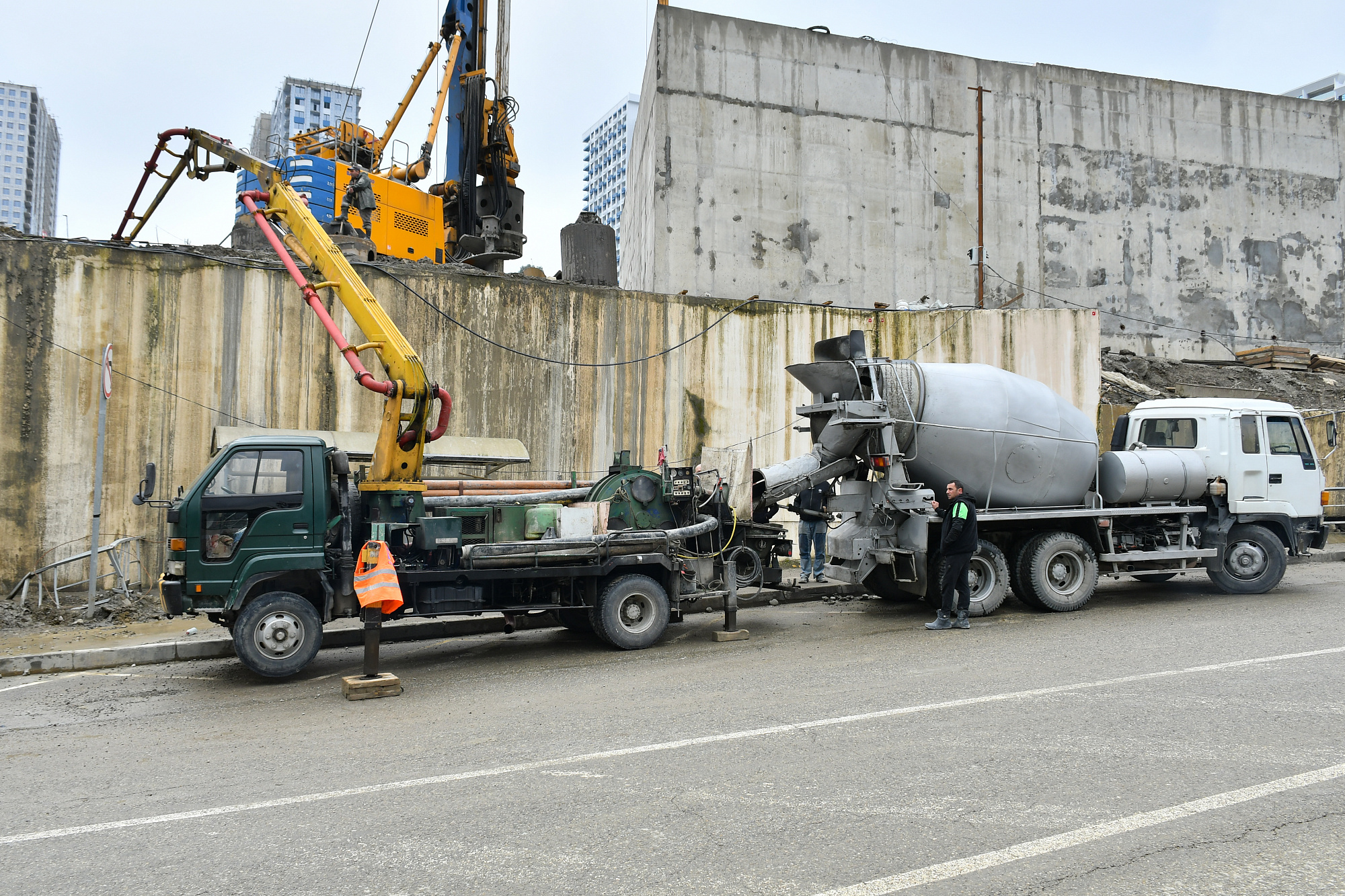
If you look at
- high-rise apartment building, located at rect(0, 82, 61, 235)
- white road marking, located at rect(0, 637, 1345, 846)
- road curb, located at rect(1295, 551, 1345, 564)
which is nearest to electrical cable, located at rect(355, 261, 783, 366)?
white road marking, located at rect(0, 637, 1345, 846)

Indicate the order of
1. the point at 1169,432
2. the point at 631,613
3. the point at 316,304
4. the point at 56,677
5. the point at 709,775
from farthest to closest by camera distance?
the point at 1169,432 < the point at 316,304 < the point at 631,613 < the point at 56,677 < the point at 709,775

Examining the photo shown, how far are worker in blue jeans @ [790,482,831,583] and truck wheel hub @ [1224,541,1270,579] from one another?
5.40 meters

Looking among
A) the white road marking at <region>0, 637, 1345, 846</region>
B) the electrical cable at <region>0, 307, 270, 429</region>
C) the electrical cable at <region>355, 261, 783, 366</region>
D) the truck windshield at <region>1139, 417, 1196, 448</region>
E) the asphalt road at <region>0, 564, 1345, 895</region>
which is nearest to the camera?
the asphalt road at <region>0, 564, 1345, 895</region>

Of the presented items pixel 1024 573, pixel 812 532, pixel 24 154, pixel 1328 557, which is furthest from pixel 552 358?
pixel 24 154

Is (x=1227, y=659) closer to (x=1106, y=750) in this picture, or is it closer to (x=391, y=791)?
(x=1106, y=750)

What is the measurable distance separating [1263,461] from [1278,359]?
56.2 ft

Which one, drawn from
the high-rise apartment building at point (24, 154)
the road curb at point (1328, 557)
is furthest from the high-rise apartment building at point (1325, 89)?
the high-rise apartment building at point (24, 154)

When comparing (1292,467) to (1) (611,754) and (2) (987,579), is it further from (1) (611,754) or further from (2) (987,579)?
(1) (611,754)

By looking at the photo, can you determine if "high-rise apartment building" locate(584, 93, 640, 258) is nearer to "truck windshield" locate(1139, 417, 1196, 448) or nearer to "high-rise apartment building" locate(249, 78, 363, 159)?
"high-rise apartment building" locate(249, 78, 363, 159)

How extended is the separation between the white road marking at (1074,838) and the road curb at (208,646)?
6.70 m

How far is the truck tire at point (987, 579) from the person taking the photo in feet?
35.8

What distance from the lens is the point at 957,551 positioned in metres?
10.2

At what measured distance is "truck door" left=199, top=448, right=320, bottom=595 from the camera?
8055 mm

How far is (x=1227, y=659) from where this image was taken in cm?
781
